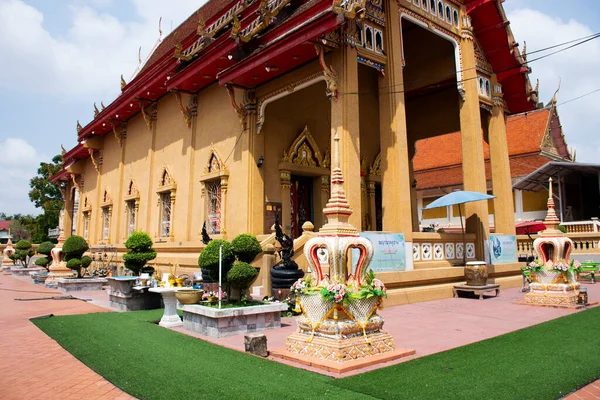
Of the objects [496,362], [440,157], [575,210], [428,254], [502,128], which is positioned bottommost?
[496,362]

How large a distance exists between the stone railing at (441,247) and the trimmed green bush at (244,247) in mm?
4073

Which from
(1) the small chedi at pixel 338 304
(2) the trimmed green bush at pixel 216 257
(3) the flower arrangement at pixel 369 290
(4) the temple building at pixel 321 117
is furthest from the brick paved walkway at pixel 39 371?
(4) the temple building at pixel 321 117

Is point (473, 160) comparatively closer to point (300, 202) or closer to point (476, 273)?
point (476, 273)

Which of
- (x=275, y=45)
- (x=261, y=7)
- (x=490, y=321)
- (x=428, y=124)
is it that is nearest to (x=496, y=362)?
(x=490, y=321)

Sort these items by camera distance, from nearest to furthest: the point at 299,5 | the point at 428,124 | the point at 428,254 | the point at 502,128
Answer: the point at 428,254
the point at 299,5
the point at 502,128
the point at 428,124

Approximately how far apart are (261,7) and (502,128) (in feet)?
24.1

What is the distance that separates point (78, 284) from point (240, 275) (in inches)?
325

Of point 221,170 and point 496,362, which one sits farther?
point 221,170

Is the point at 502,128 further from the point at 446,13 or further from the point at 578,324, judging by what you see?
the point at 578,324

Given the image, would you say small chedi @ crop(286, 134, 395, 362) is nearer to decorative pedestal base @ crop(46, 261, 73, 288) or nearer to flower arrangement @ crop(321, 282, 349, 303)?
flower arrangement @ crop(321, 282, 349, 303)

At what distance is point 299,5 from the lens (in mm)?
10578

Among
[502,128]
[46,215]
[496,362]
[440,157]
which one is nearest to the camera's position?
[496,362]

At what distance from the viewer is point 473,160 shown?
36.1 feet

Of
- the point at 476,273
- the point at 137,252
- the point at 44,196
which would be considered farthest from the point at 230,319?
the point at 44,196
